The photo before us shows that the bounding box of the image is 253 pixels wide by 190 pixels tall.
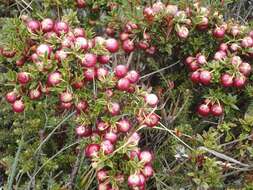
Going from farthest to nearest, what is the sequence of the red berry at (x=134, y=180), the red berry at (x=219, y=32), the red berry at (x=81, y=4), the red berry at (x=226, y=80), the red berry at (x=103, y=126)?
the red berry at (x=81, y=4), the red berry at (x=219, y=32), the red berry at (x=226, y=80), the red berry at (x=103, y=126), the red berry at (x=134, y=180)

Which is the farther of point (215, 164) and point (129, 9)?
point (129, 9)

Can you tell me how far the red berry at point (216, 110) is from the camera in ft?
7.75

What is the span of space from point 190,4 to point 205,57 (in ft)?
0.93

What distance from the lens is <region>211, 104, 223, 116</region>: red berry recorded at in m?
2.36

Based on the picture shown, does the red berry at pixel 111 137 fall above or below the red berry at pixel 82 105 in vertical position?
below

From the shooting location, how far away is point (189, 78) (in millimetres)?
2664

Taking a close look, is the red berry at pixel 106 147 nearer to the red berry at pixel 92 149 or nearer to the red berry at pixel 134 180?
the red berry at pixel 92 149

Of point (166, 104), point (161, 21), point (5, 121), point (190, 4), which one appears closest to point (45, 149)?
point (5, 121)

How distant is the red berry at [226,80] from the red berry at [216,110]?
0.11m

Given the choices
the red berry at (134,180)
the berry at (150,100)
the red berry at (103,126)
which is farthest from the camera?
the berry at (150,100)

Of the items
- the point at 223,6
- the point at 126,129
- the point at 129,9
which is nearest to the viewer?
the point at 126,129

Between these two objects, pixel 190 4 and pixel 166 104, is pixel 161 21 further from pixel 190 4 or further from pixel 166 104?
pixel 166 104

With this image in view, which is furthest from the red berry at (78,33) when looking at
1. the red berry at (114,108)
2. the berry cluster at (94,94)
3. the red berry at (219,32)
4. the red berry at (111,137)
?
the red berry at (219,32)

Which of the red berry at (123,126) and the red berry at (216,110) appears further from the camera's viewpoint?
the red berry at (216,110)
